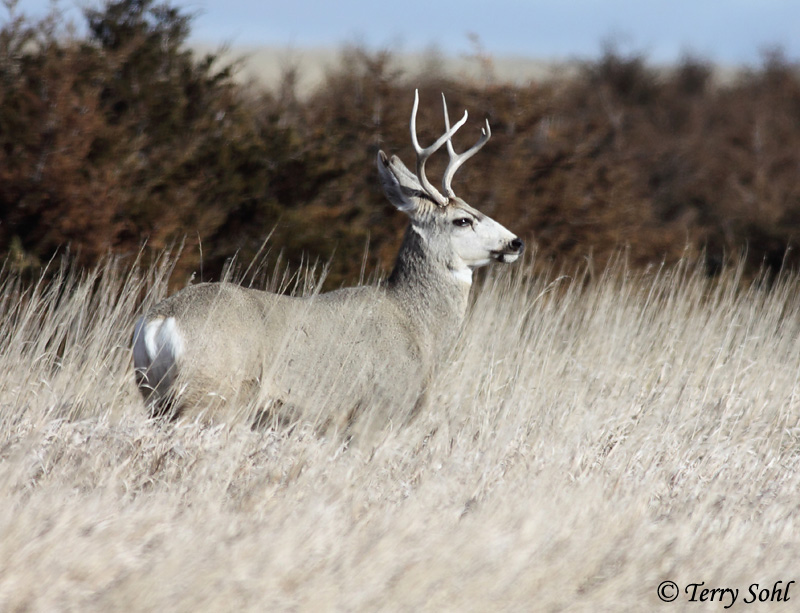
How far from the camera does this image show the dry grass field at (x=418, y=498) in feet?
10.2

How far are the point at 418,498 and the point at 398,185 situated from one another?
7.23 ft

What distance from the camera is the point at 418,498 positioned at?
150 inches

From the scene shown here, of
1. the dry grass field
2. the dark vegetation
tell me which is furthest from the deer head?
the dark vegetation

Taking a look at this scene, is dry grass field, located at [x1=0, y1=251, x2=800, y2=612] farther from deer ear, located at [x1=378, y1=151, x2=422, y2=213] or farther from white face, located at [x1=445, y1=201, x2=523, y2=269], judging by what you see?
deer ear, located at [x1=378, y1=151, x2=422, y2=213]

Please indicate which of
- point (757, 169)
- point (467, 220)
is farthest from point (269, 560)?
point (757, 169)

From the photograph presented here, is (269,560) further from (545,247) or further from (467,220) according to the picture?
(545,247)

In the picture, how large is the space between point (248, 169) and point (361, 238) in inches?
43.6

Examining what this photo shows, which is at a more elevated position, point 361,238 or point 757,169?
point 757,169

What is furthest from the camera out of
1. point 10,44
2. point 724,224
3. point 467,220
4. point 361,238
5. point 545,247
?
point 724,224

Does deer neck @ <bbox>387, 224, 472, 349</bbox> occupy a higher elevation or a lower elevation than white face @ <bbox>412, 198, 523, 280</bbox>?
lower

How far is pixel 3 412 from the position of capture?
4492mm

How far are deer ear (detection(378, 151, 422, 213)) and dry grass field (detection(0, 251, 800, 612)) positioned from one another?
95 cm

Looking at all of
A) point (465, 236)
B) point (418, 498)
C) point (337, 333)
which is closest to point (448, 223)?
point (465, 236)

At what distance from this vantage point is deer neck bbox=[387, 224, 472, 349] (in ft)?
17.8
